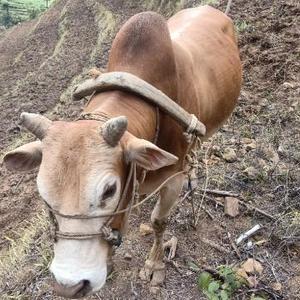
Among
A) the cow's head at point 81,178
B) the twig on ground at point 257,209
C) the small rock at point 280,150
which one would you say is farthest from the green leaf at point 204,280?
the small rock at point 280,150

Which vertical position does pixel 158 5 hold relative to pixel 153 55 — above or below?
below

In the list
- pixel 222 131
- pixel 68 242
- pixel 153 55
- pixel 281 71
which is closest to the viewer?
pixel 68 242

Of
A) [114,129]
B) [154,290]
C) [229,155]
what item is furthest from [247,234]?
[114,129]

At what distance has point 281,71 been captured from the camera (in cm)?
591

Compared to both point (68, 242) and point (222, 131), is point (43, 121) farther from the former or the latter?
point (222, 131)

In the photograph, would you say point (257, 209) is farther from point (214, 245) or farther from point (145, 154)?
point (145, 154)

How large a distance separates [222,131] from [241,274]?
1996mm

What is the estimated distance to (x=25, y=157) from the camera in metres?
2.38

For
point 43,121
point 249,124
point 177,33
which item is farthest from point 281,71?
point 43,121

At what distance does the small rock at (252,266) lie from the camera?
3.43 m

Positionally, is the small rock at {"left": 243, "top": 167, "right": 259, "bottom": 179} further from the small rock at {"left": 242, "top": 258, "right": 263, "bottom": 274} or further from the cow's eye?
the cow's eye

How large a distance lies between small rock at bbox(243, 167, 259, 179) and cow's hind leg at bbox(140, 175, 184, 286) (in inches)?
44.8

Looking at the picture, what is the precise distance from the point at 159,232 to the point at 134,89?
128 centimetres

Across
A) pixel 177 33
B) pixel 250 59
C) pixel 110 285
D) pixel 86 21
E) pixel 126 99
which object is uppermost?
pixel 126 99
